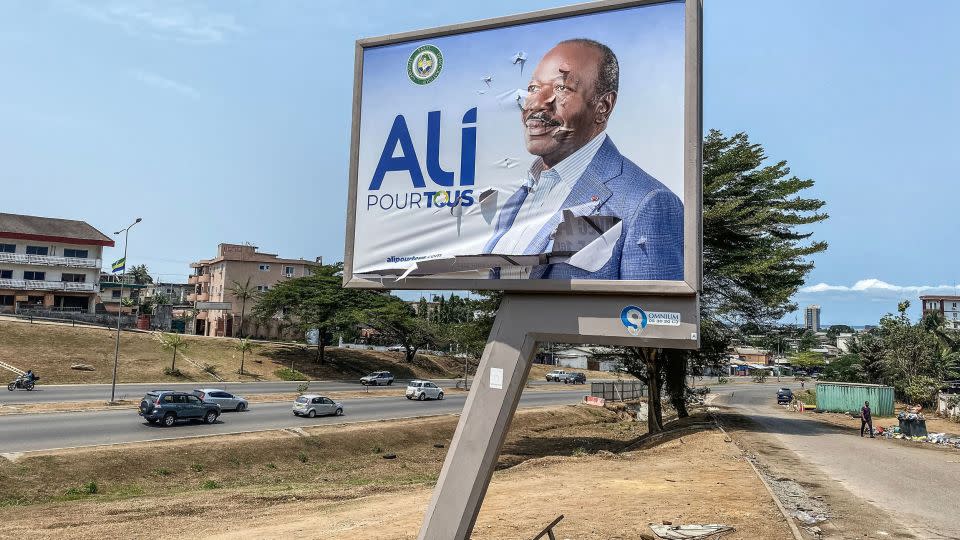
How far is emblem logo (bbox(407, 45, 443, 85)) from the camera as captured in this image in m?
9.10

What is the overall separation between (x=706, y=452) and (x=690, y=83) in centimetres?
1761

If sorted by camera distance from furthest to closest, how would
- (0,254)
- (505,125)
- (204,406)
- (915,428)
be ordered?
(0,254) → (204,406) → (915,428) → (505,125)

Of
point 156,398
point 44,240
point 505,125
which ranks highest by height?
point 44,240

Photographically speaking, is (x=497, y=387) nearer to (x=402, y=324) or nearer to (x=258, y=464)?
(x=258, y=464)

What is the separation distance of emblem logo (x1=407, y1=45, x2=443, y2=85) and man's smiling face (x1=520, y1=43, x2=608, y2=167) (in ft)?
5.01

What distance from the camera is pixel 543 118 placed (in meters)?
8.39

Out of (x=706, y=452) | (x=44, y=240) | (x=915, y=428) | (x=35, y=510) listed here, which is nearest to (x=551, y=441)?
(x=706, y=452)

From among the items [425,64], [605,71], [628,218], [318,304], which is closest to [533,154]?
[605,71]

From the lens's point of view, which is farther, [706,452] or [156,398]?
[156,398]

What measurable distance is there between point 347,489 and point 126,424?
14.9 m

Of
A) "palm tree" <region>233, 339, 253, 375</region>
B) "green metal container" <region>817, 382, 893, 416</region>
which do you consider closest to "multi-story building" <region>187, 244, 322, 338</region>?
"palm tree" <region>233, 339, 253, 375</region>

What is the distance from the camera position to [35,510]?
16812 millimetres

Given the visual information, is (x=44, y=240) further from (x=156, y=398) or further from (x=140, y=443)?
(x=140, y=443)

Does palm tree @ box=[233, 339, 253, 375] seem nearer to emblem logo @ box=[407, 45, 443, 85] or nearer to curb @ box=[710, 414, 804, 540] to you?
curb @ box=[710, 414, 804, 540]
